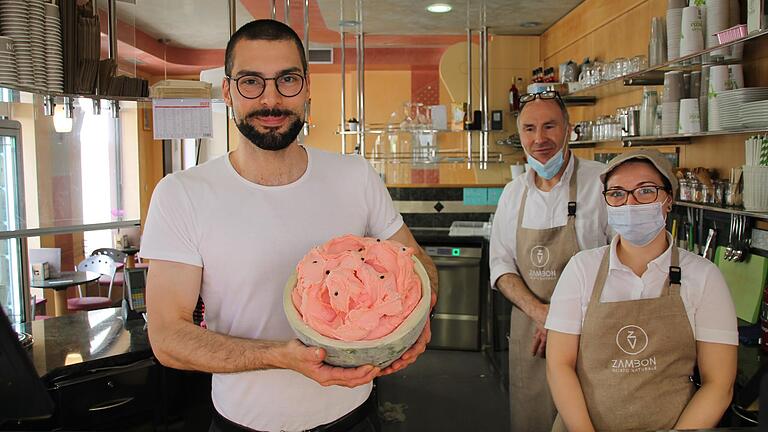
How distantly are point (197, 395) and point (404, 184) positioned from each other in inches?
126

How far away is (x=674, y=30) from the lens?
3072 mm

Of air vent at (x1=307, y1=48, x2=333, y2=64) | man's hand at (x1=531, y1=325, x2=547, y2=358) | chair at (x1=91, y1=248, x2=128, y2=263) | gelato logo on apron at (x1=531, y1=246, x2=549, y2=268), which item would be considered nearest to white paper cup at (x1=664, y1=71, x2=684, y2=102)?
gelato logo on apron at (x1=531, y1=246, x2=549, y2=268)

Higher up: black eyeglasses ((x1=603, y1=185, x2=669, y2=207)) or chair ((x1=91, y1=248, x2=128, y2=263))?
black eyeglasses ((x1=603, y1=185, x2=669, y2=207))

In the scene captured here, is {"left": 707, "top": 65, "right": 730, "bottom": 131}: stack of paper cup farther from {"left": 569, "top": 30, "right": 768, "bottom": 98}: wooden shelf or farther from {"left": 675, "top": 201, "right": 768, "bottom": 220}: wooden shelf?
{"left": 675, "top": 201, "right": 768, "bottom": 220}: wooden shelf

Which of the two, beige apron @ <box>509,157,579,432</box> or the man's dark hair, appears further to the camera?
beige apron @ <box>509,157,579,432</box>

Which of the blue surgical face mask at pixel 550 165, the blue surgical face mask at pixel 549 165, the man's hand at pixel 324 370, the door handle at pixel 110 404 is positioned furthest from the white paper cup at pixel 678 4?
the door handle at pixel 110 404

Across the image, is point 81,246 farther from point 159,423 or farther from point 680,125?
point 680,125

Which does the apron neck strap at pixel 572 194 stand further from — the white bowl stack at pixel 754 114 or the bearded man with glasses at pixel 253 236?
the bearded man with glasses at pixel 253 236

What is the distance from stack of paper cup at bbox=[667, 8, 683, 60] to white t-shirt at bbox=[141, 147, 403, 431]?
2.19m

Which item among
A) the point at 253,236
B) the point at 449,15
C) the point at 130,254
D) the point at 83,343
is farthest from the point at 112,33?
the point at 130,254

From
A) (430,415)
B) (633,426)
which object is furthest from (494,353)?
(633,426)

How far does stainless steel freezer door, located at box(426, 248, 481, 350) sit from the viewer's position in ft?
17.6

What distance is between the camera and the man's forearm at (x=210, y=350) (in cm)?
137

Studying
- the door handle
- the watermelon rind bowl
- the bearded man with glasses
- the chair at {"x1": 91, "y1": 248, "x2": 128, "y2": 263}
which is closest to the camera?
the watermelon rind bowl
